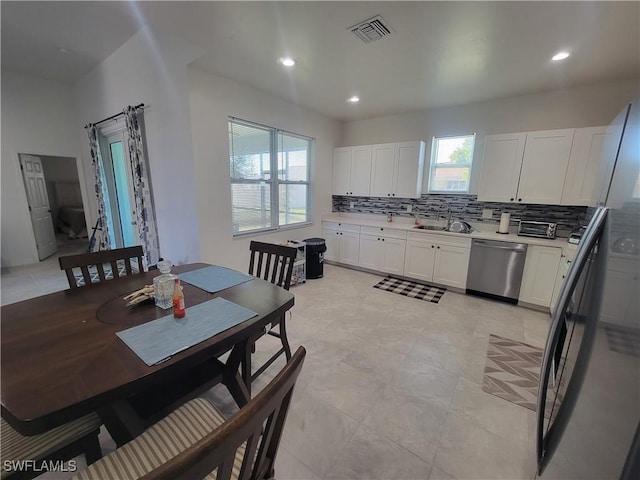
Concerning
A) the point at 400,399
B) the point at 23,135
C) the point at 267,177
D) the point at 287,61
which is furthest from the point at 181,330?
the point at 23,135

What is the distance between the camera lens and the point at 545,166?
3.08 m

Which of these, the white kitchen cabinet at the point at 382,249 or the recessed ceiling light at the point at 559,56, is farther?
the white kitchen cabinet at the point at 382,249

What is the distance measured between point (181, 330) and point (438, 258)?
344 cm

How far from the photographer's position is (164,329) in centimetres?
115

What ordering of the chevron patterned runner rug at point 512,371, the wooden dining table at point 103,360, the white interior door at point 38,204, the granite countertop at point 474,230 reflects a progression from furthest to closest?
the white interior door at point 38,204
the granite countertop at point 474,230
the chevron patterned runner rug at point 512,371
the wooden dining table at point 103,360

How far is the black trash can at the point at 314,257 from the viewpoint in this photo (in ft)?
13.1

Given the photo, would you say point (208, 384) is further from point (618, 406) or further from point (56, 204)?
point (56, 204)

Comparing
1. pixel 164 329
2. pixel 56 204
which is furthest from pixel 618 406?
pixel 56 204

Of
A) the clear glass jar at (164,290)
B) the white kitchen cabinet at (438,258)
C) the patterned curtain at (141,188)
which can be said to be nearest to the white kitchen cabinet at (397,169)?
the white kitchen cabinet at (438,258)

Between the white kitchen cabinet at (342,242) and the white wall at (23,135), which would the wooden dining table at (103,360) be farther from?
the white wall at (23,135)

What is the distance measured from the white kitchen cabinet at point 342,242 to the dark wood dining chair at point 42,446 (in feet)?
12.4

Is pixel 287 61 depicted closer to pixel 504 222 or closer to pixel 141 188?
pixel 141 188

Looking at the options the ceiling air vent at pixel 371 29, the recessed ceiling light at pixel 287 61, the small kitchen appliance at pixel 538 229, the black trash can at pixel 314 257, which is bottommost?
the black trash can at pixel 314 257

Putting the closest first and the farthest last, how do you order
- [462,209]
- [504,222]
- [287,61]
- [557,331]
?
[557,331], [287,61], [504,222], [462,209]
